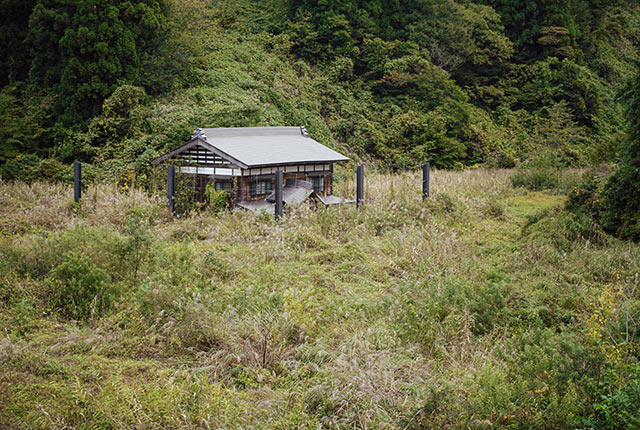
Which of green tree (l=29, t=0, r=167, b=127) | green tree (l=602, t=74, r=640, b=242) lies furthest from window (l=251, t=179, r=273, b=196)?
green tree (l=29, t=0, r=167, b=127)

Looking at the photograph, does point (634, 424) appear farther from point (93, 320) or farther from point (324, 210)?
point (324, 210)

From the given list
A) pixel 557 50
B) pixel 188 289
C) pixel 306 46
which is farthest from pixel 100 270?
pixel 557 50

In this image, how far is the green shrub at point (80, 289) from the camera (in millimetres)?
5684

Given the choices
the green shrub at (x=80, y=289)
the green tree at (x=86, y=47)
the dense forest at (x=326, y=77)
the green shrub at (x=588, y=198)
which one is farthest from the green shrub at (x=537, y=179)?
the green shrub at (x=80, y=289)

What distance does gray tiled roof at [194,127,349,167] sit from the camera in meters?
10.9

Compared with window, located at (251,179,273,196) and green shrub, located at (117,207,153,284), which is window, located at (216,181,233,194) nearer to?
window, located at (251,179,273,196)

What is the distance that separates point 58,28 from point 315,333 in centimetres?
1512

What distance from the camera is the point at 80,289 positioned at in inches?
230

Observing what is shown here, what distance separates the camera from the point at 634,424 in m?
3.25

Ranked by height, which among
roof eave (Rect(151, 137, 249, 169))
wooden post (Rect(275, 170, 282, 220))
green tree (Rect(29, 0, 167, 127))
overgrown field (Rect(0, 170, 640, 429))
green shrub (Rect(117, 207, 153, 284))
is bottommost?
overgrown field (Rect(0, 170, 640, 429))

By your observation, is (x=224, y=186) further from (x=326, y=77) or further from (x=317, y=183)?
(x=326, y=77)

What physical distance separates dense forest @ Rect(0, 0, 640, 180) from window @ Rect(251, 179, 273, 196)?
4220mm

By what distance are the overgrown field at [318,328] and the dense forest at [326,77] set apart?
4184 mm

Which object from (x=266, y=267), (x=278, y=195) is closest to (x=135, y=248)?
(x=266, y=267)
